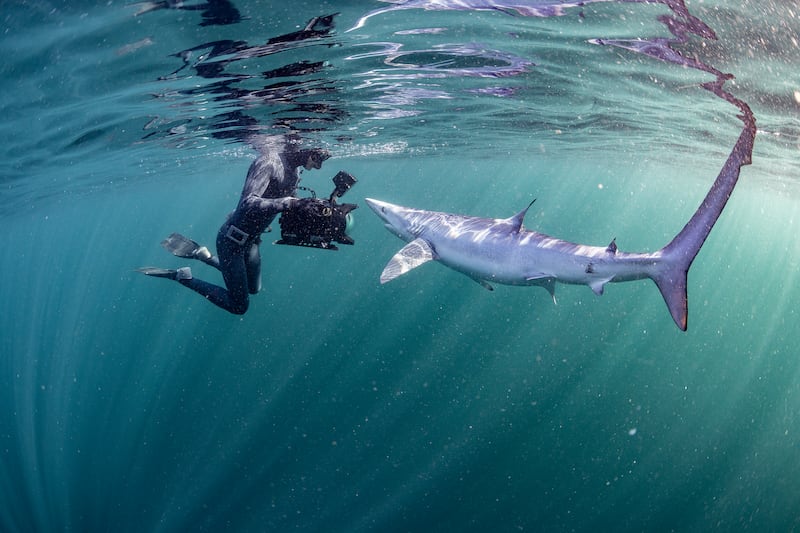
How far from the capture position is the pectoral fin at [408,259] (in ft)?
15.9

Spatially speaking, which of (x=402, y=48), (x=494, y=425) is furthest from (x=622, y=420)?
(x=402, y=48)

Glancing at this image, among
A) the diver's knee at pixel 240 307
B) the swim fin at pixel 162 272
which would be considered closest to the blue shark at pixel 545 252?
the diver's knee at pixel 240 307

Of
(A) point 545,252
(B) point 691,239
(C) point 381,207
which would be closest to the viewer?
(B) point 691,239

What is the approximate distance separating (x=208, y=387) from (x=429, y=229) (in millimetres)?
36204

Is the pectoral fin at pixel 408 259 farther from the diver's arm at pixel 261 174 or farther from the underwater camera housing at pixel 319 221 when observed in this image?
the diver's arm at pixel 261 174

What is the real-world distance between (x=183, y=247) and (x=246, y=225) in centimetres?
218

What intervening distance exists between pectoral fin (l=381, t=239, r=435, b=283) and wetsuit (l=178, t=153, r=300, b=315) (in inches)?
82.1

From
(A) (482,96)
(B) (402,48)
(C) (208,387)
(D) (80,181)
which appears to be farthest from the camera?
(C) (208,387)

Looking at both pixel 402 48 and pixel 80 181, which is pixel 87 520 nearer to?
pixel 80 181

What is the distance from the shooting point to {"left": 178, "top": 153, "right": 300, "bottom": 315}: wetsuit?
6.97m

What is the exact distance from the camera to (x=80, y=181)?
895 inches

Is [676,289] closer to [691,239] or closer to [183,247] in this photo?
[691,239]

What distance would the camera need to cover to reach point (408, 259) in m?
5.21

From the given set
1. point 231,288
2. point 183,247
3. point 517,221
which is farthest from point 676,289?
point 183,247
